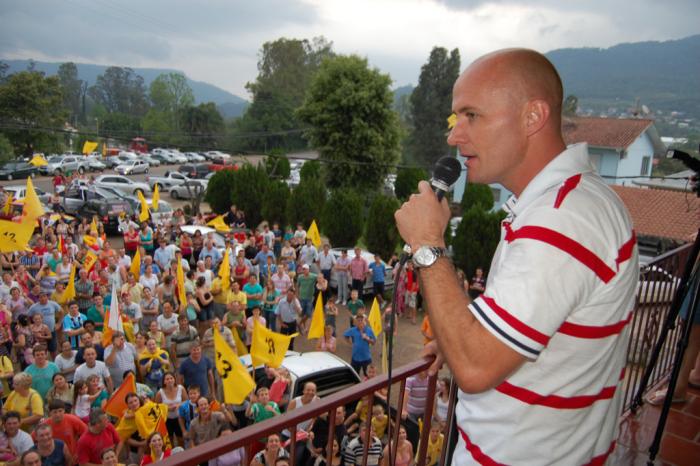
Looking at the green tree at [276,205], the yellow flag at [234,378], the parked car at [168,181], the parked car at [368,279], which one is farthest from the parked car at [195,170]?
the yellow flag at [234,378]

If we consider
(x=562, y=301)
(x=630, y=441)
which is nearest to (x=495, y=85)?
(x=562, y=301)

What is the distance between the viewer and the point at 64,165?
3897 cm

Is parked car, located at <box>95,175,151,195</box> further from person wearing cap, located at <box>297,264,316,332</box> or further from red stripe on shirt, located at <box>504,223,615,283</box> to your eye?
red stripe on shirt, located at <box>504,223,615,283</box>

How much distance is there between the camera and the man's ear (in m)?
1.43

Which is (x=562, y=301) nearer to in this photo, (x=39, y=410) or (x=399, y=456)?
Result: (x=399, y=456)

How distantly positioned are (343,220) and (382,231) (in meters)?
2.03

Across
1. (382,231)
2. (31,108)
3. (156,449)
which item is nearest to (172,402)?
(156,449)

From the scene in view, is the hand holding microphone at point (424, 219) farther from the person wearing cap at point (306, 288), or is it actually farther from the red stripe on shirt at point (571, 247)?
the person wearing cap at point (306, 288)

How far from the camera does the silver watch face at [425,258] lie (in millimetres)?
1372

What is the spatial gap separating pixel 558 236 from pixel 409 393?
17.5ft

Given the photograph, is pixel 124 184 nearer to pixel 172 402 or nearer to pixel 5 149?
pixel 5 149

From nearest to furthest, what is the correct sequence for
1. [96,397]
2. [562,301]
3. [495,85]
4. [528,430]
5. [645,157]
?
[562,301] < [528,430] < [495,85] < [96,397] < [645,157]

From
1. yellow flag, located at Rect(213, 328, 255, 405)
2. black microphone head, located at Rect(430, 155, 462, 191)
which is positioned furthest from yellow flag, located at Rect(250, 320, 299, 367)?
black microphone head, located at Rect(430, 155, 462, 191)

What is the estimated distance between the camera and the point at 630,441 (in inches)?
126
